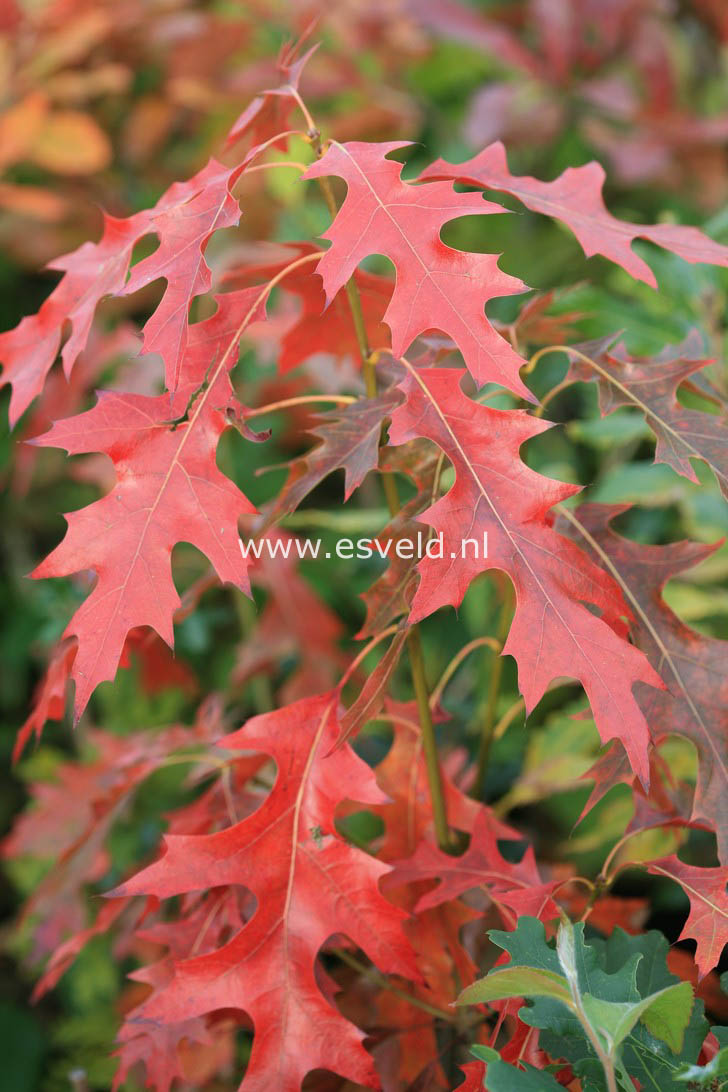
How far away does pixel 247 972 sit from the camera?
692 mm

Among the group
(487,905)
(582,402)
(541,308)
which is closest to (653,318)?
(582,402)

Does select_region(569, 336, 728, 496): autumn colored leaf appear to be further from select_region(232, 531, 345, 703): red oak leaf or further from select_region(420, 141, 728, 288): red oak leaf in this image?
select_region(232, 531, 345, 703): red oak leaf

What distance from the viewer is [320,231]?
5.41 feet

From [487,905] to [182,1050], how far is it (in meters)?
0.42

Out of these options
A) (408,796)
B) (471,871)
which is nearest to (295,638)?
(408,796)

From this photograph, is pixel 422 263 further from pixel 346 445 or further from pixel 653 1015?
pixel 653 1015

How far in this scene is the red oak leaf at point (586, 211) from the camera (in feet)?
2.34

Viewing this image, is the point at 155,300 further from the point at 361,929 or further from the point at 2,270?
the point at 361,929

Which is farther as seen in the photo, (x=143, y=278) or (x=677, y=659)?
(x=677, y=659)

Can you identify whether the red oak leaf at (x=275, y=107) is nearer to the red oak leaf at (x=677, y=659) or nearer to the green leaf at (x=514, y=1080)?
the red oak leaf at (x=677, y=659)

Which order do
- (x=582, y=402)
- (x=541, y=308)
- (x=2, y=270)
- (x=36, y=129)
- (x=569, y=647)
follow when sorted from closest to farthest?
1. (x=569, y=647)
2. (x=541, y=308)
3. (x=36, y=129)
4. (x=2, y=270)
5. (x=582, y=402)

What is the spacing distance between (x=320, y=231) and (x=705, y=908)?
127 centimetres

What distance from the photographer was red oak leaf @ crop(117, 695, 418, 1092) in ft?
2.22

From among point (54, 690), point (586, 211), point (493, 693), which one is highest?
point (586, 211)
